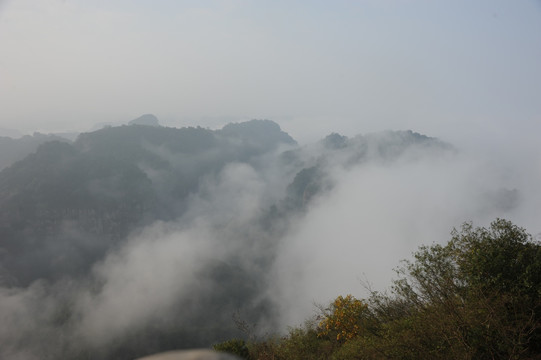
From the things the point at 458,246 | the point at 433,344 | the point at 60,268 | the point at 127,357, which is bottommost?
the point at 433,344

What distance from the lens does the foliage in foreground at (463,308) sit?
50.0 feet

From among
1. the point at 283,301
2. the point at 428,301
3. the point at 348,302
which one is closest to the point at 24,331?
the point at 283,301

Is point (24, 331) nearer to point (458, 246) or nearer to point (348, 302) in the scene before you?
point (348, 302)

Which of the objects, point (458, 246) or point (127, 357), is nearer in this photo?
point (458, 246)

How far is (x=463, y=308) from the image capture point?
55.6ft

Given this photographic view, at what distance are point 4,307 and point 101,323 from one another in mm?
→ 47738

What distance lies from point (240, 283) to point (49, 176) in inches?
5528

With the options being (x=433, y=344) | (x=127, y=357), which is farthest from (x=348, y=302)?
(x=127, y=357)

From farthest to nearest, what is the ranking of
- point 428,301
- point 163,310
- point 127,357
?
point 163,310 < point 127,357 < point 428,301

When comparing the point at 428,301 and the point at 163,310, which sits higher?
the point at 163,310

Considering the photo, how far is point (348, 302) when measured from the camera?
29.8 metres

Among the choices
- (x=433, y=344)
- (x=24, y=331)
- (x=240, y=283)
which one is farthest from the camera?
(x=240, y=283)

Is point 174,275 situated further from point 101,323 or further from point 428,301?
point 428,301

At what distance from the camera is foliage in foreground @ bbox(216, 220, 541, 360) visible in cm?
1524
